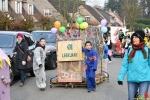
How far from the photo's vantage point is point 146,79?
5918 millimetres

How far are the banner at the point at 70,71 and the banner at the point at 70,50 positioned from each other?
21 cm

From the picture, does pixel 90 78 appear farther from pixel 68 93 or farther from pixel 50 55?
pixel 50 55

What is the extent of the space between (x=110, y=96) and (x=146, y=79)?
10.6 feet

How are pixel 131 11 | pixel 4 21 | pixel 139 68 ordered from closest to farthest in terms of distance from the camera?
pixel 139 68, pixel 4 21, pixel 131 11

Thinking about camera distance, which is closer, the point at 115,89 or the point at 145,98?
the point at 145,98

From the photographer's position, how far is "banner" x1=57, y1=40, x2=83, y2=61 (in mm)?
9938

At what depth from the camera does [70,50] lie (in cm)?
998

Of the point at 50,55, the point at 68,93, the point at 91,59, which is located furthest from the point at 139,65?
the point at 50,55

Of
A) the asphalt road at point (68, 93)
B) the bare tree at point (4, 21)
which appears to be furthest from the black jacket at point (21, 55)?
the bare tree at point (4, 21)

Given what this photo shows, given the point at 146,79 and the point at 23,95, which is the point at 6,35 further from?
the point at 146,79

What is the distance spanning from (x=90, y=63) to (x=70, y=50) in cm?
88

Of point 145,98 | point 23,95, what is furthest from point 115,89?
point 145,98

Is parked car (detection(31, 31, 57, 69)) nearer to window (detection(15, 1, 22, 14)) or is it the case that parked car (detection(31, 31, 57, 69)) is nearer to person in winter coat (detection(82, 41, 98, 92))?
person in winter coat (detection(82, 41, 98, 92))

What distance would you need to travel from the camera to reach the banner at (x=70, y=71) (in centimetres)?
1012
